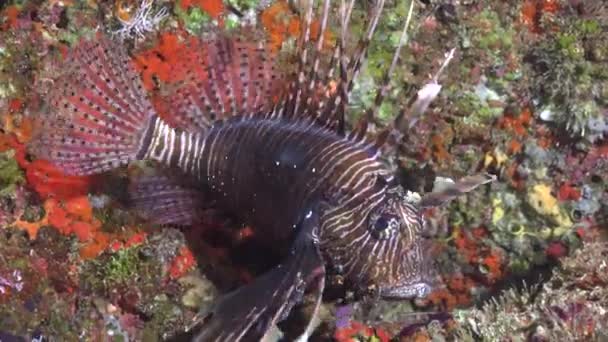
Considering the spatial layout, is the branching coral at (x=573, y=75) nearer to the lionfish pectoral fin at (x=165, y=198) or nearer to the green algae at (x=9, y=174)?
the lionfish pectoral fin at (x=165, y=198)

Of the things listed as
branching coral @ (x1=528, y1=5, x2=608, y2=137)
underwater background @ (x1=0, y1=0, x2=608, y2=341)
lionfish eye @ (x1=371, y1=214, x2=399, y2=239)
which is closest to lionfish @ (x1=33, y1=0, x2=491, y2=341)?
lionfish eye @ (x1=371, y1=214, x2=399, y2=239)

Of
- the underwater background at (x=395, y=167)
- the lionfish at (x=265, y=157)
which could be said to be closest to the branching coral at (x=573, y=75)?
the underwater background at (x=395, y=167)

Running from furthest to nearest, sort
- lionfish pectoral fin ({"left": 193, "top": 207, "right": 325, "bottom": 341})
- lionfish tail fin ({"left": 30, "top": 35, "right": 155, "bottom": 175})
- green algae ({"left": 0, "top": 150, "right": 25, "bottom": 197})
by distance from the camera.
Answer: green algae ({"left": 0, "top": 150, "right": 25, "bottom": 197}), lionfish tail fin ({"left": 30, "top": 35, "right": 155, "bottom": 175}), lionfish pectoral fin ({"left": 193, "top": 207, "right": 325, "bottom": 341})

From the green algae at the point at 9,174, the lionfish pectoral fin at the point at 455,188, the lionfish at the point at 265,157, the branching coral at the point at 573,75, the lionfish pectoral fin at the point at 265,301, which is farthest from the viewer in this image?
the branching coral at the point at 573,75

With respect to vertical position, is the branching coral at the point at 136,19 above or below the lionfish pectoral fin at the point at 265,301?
above

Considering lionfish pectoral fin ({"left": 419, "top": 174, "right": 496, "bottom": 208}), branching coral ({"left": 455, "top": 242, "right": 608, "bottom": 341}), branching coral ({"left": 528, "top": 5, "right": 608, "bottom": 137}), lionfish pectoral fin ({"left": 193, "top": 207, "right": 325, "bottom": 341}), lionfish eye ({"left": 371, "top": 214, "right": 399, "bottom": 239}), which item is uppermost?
branching coral ({"left": 528, "top": 5, "right": 608, "bottom": 137})

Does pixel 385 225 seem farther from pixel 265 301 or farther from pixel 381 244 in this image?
pixel 265 301

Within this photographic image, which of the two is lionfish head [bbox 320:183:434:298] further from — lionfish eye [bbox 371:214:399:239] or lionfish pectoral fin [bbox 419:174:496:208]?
lionfish pectoral fin [bbox 419:174:496:208]

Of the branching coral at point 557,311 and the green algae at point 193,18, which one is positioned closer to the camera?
the branching coral at point 557,311
